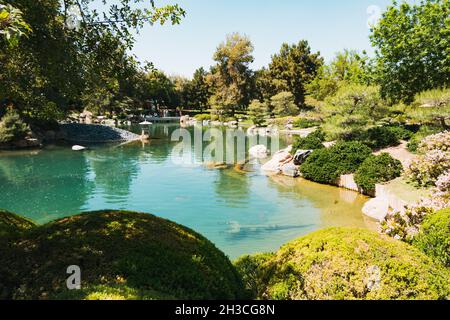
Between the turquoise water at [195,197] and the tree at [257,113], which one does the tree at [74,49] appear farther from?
the tree at [257,113]

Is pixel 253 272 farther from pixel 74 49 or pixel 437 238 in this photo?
pixel 74 49

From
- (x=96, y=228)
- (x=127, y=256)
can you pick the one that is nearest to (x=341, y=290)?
(x=127, y=256)

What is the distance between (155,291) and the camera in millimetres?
3520

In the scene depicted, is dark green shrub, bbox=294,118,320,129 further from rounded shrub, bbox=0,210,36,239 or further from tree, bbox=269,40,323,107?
rounded shrub, bbox=0,210,36,239

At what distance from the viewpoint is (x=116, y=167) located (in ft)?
78.5

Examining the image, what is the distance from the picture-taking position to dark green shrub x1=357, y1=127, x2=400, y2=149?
20.4 metres

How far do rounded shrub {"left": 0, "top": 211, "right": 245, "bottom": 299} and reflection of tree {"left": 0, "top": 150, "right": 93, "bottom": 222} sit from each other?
998cm

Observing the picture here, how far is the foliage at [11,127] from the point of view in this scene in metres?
29.6

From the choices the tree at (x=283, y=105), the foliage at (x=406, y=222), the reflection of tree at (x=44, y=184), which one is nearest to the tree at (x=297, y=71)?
the tree at (x=283, y=105)

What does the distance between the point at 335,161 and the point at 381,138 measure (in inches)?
164

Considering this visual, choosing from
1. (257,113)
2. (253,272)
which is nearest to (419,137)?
(253,272)
